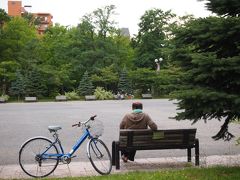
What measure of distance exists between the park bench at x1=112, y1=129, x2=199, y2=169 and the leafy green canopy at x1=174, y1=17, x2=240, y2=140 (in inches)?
48.2

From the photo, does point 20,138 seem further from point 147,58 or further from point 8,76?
→ point 147,58

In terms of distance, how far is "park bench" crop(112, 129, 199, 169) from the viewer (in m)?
8.63

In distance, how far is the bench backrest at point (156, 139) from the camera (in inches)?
340

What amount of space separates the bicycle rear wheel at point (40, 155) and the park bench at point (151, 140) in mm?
1289

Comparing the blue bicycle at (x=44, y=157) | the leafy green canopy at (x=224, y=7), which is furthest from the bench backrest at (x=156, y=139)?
the leafy green canopy at (x=224, y=7)

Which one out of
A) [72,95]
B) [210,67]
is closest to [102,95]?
[72,95]

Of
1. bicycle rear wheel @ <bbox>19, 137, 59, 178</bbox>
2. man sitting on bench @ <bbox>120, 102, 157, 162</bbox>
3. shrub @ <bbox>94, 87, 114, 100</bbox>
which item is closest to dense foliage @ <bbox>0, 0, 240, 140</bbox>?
shrub @ <bbox>94, 87, 114, 100</bbox>

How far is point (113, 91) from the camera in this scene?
55.6 meters

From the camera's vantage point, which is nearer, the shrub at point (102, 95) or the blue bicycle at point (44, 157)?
the blue bicycle at point (44, 157)

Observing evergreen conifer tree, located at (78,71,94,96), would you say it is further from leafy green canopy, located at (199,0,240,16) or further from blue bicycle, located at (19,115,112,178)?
leafy green canopy, located at (199,0,240,16)

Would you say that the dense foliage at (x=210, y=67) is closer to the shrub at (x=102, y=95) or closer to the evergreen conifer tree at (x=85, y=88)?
the shrub at (x=102, y=95)

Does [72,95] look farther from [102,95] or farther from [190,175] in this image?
[190,175]

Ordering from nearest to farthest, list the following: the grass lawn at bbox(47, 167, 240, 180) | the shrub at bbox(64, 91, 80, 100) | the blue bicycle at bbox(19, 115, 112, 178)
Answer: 1. the grass lawn at bbox(47, 167, 240, 180)
2. the blue bicycle at bbox(19, 115, 112, 178)
3. the shrub at bbox(64, 91, 80, 100)

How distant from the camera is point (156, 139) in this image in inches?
346
